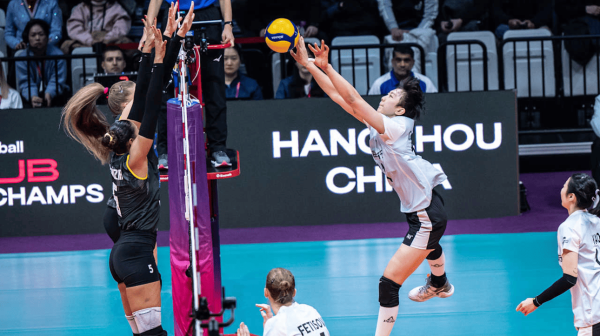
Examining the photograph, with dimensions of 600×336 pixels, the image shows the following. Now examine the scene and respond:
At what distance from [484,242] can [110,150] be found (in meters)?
4.61

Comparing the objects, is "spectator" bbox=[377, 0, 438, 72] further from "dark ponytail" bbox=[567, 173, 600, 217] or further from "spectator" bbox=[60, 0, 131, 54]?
"dark ponytail" bbox=[567, 173, 600, 217]

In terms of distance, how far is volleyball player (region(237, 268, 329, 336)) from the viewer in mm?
3939

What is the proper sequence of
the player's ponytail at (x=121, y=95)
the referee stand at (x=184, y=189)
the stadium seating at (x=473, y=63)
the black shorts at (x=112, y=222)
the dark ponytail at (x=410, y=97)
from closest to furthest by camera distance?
the referee stand at (x=184, y=189)
the black shorts at (x=112, y=222)
the player's ponytail at (x=121, y=95)
the dark ponytail at (x=410, y=97)
the stadium seating at (x=473, y=63)

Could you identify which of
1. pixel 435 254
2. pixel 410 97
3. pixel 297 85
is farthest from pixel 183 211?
pixel 297 85

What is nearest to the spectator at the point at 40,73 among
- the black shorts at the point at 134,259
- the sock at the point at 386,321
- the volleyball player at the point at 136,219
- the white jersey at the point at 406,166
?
the volleyball player at the point at 136,219

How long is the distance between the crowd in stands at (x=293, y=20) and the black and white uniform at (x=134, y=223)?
4788 millimetres

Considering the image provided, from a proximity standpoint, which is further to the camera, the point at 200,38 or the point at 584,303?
the point at 200,38

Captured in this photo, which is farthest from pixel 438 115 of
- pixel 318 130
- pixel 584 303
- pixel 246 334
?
pixel 246 334

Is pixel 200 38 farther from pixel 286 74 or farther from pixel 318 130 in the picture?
pixel 286 74

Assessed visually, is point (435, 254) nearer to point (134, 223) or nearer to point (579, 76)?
point (134, 223)

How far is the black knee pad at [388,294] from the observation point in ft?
16.5

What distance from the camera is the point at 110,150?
473 cm

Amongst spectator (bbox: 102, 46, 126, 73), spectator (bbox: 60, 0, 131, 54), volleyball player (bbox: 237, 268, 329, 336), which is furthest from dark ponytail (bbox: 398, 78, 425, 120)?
spectator (bbox: 60, 0, 131, 54)

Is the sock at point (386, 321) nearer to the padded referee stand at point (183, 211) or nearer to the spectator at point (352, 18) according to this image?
the padded referee stand at point (183, 211)
